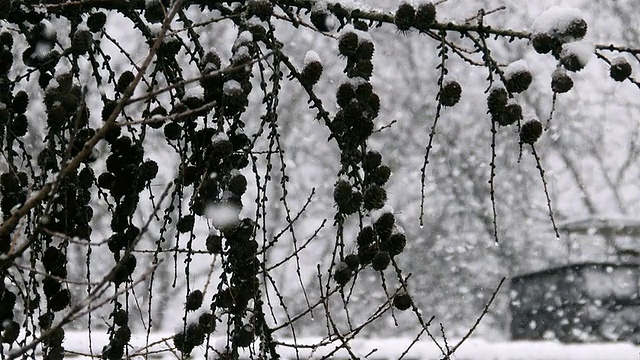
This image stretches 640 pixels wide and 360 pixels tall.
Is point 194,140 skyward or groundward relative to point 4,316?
skyward

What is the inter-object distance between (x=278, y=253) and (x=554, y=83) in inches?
407

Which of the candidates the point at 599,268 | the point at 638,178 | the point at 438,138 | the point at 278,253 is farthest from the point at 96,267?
the point at 638,178

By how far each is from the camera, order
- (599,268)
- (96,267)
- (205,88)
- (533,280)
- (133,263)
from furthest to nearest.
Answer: (96,267), (533,280), (599,268), (133,263), (205,88)

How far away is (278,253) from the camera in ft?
37.5

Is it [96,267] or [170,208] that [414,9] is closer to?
[170,208]

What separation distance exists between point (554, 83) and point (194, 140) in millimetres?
536

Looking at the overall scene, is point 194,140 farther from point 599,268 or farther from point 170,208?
point 599,268

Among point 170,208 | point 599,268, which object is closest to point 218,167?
point 170,208

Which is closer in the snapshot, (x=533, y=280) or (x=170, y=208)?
(x=170, y=208)

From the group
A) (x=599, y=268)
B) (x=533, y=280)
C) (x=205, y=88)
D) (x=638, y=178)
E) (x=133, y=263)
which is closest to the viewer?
(x=205, y=88)

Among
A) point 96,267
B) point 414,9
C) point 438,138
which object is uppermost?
point 438,138

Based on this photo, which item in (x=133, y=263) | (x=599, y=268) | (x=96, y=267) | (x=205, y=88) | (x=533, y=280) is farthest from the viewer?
(x=96, y=267)

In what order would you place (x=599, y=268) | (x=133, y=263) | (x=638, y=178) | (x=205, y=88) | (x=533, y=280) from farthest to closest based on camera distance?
(x=638, y=178), (x=533, y=280), (x=599, y=268), (x=133, y=263), (x=205, y=88)

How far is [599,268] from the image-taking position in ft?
26.7
